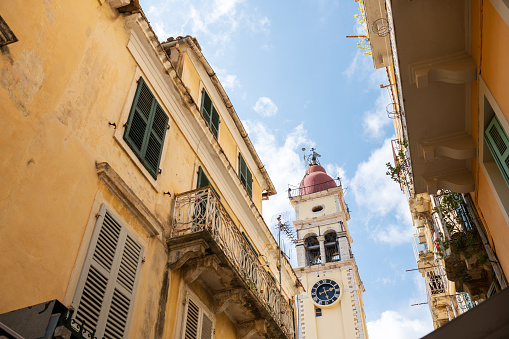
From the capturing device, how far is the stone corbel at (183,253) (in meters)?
8.55

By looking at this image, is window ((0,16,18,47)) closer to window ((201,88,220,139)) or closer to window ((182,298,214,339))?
window ((182,298,214,339))

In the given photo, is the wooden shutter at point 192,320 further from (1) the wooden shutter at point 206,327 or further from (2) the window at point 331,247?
(2) the window at point 331,247

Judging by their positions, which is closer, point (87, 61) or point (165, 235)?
point (87, 61)

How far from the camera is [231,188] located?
41.1 feet

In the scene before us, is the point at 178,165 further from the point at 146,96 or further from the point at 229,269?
the point at 229,269

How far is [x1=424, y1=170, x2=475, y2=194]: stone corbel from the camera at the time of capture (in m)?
8.45

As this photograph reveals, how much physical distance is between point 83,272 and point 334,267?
1454 inches

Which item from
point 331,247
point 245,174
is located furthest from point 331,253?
point 245,174

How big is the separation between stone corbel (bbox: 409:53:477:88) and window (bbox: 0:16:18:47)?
5.28 m

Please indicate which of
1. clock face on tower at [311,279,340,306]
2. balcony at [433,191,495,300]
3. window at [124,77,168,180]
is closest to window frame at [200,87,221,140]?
window at [124,77,168,180]

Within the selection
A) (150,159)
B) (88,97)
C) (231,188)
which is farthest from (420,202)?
(88,97)

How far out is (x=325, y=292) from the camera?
4175 centimetres

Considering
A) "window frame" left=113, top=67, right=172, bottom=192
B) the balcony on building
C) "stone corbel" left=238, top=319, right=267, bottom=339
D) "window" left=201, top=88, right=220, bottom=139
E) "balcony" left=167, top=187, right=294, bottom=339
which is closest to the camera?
the balcony on building

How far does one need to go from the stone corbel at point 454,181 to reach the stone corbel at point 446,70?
A: 94.4 inches
